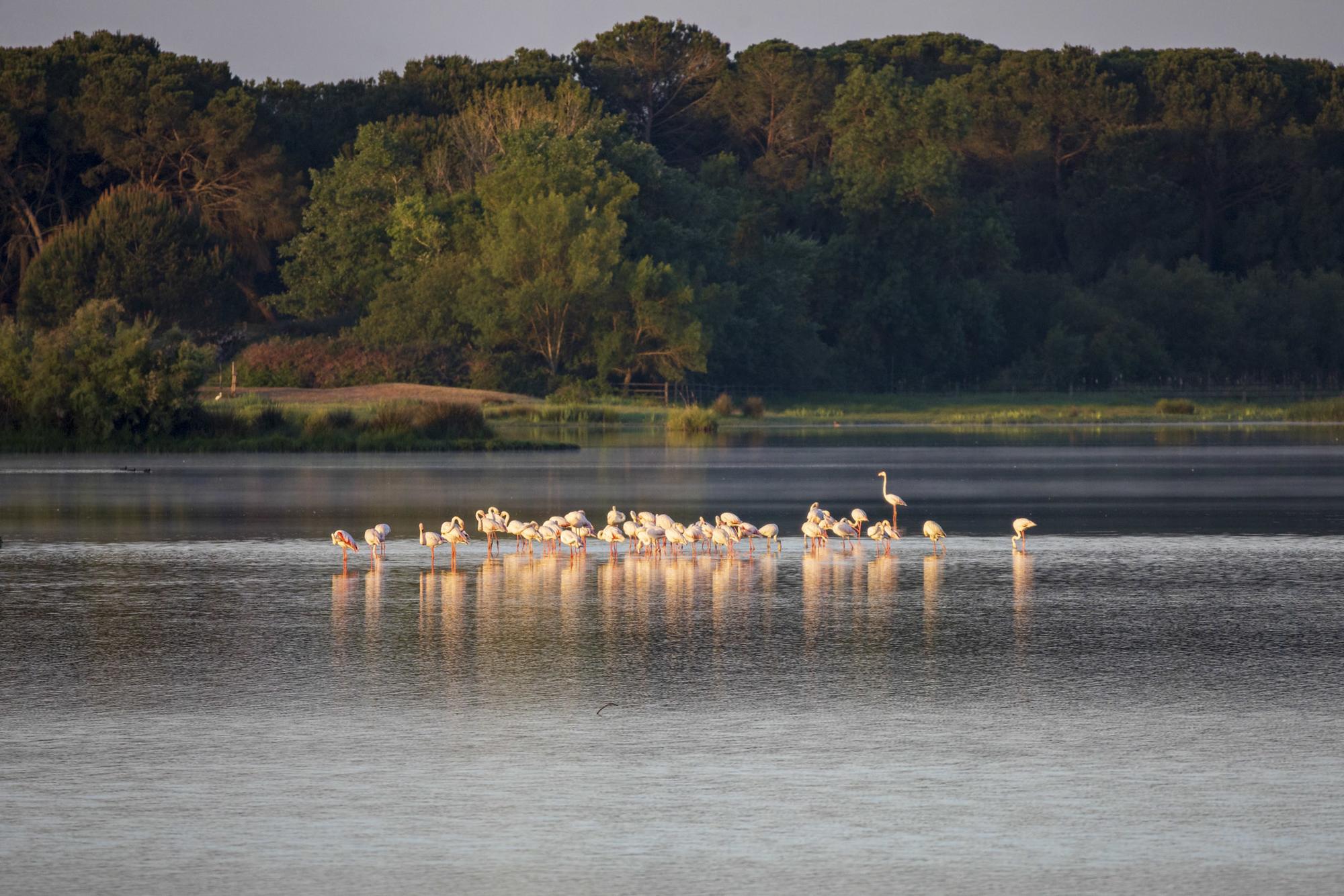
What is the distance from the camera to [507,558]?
2000cm

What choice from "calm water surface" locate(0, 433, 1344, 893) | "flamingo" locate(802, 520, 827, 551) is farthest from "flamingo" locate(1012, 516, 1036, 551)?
"flamingo" locate(802, 520, 827, 551)

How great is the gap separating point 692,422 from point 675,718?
176 feet

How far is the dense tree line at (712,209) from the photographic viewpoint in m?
86.2

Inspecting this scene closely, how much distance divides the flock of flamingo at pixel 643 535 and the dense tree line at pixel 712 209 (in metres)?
62.6

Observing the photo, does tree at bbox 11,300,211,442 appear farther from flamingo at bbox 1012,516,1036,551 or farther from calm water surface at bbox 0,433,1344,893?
flamingo at bbox 1012,516,1036,551

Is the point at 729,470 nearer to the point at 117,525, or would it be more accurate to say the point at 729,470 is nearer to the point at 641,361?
the point at 117,525

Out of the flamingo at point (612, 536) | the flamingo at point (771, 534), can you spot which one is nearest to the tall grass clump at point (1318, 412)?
the flamingo at point (771, 534)

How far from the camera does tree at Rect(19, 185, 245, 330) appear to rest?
84.9 m

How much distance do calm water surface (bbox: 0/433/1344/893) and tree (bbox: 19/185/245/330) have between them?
66.1 meters

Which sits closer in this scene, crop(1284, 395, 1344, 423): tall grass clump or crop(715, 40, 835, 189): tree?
crop(1284, 395, 1344, 423): tall grass clump

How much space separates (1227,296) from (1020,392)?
15.2 metres

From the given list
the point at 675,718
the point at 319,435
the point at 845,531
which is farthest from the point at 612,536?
the point at 319,435

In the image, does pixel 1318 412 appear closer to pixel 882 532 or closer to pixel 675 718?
pixel 882 532

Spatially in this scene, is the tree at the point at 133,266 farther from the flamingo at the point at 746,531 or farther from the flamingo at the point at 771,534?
the flamingo at the point at 746,531
